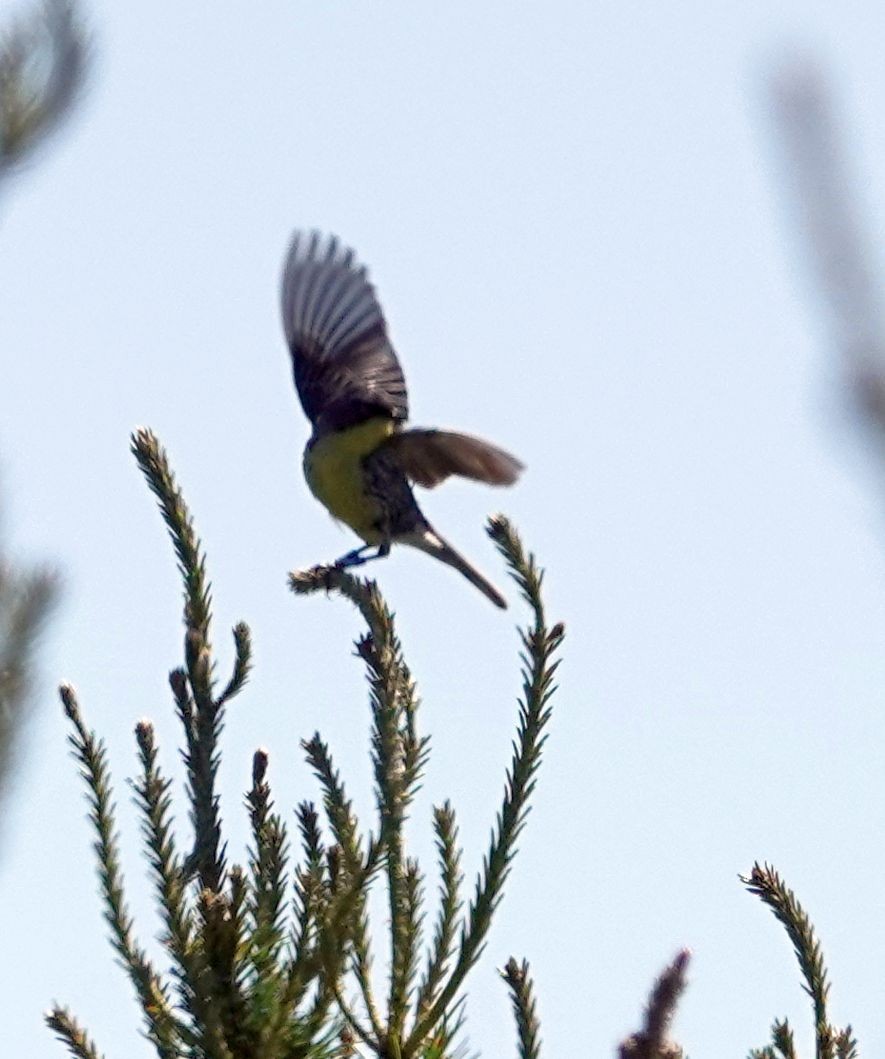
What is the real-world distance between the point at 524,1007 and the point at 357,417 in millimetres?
3265

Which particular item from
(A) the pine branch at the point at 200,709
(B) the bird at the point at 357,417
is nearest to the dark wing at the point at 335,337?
(B) the bird at the point at 357,417

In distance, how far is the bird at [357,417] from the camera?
486cm

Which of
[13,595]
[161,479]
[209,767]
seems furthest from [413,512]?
[209,767]

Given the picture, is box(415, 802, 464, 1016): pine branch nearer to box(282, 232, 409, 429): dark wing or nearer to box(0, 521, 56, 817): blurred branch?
box(0, 521, 56, 817): blurred branch

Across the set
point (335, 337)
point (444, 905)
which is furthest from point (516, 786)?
point (335, 337)

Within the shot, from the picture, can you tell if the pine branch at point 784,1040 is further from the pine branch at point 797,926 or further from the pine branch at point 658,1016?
the pine branch at point 658,1016

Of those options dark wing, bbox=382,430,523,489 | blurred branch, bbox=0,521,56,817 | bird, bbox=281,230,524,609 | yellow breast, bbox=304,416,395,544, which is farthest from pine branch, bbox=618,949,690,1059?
yellow breast, bbox=304,416,395,544

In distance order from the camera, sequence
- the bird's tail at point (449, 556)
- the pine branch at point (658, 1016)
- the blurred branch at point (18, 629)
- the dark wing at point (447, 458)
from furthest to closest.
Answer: the bird's tail at point (449, 556)
the dark wing at point (447, 458)
the blurred branch at point (18, 629)
the pine branch at point (658, 1016)

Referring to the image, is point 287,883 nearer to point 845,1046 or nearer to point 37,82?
point 845,1046

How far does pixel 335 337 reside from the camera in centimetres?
545

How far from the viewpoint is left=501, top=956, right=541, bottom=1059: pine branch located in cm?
201

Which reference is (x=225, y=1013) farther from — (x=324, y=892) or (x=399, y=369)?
(x=399, y=369)

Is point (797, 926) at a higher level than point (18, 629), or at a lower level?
lower

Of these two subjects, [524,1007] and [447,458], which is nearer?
[524,1007]
